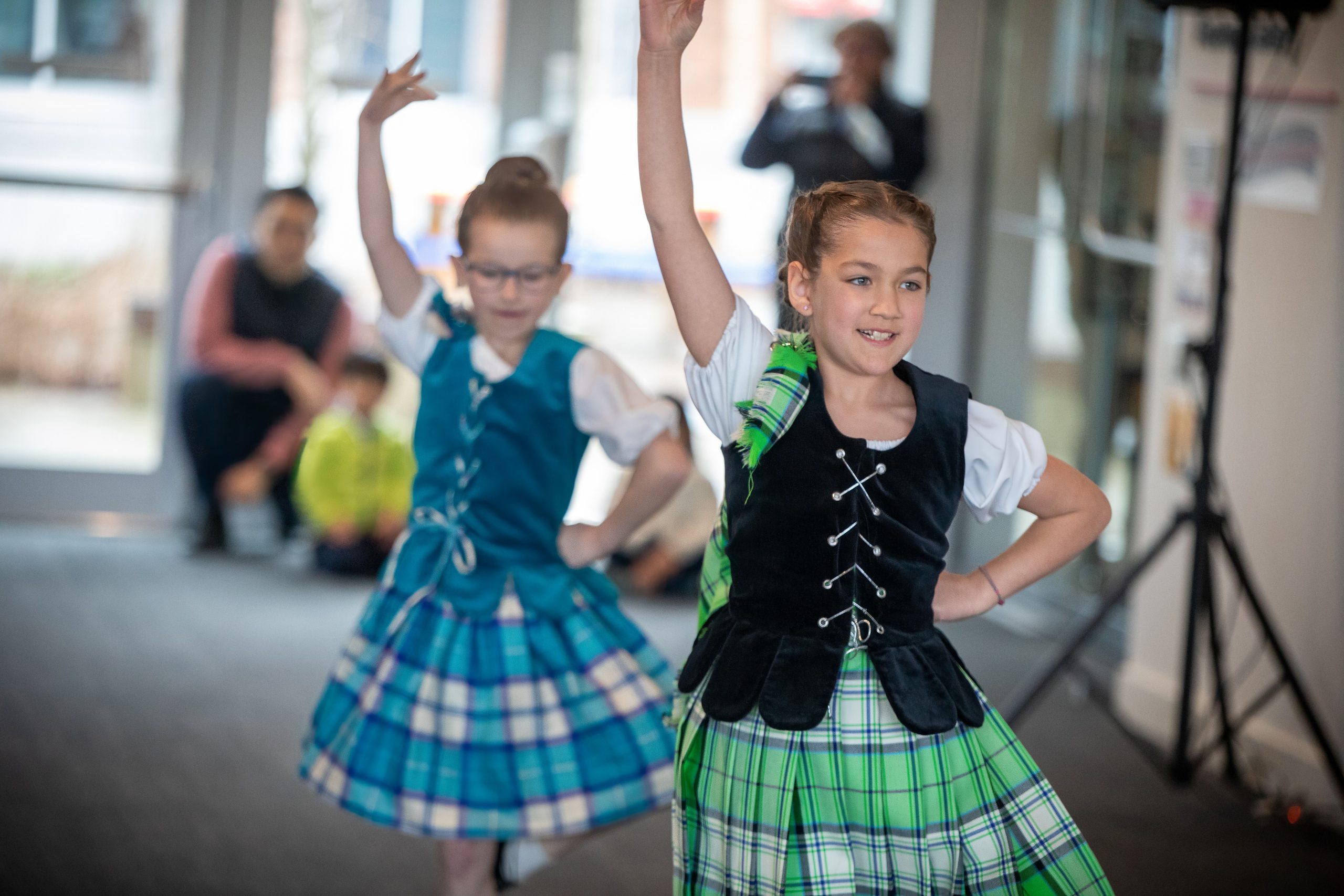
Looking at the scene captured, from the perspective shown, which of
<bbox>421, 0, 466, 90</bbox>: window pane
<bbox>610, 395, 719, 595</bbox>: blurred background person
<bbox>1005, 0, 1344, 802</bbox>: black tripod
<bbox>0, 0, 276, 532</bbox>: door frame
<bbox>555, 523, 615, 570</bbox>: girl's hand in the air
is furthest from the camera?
<bbox>421, 0, 466, 90</bbox>: window pane

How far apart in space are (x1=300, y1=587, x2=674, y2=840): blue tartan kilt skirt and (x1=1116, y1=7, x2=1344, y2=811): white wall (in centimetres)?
163

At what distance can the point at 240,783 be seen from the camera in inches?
109

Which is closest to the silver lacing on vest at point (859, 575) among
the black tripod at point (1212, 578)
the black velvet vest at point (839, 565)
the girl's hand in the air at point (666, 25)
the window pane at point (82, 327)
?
the black velvet vest at point (839, 565)

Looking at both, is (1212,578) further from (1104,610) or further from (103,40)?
(103,40)

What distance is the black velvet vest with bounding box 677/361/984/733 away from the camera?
4.44 feet

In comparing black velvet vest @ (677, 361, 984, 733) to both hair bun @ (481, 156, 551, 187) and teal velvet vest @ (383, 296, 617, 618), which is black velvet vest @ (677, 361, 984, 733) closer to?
teal velvet vest @ (383, 296, 617, 618)

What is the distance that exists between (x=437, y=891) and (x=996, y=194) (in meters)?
3.21

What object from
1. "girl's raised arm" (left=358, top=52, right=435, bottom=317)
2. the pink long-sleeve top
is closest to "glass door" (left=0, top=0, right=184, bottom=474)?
the pink long-sleeve top

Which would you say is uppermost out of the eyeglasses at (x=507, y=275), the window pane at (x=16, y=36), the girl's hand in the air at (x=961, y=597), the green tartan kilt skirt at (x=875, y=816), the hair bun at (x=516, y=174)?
the window pane at (x=16, y=36)

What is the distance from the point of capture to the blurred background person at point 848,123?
427 centimetres

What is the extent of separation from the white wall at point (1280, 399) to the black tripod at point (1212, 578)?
178 mm

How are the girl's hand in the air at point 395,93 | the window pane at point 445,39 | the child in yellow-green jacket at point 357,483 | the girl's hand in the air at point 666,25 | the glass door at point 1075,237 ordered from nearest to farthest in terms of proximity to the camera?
the girl's hand in the air at point 666,25
the girl's hand in the air at point 395,93
the glass door at point 1075,237
the child in yellow-green jacket at point 357,483
the window pane at point 445,39

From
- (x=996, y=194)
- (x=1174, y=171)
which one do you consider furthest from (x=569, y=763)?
(x=996, y=194)

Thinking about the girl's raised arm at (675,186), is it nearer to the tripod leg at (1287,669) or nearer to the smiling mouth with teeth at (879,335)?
the smiling mouth with teeth at (879,335)
